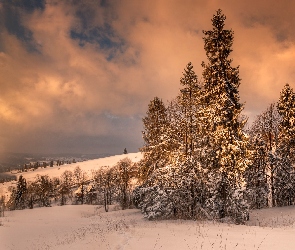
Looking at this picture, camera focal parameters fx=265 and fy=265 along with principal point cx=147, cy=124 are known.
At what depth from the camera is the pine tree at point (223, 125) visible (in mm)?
18703

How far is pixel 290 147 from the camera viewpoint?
3011 centimetres

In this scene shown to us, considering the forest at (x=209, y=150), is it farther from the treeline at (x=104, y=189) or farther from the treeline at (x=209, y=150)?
the treeline at (x=104, y=189)

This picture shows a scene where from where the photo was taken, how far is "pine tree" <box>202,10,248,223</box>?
18703mm

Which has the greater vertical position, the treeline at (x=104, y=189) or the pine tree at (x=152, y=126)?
the pine tree at (x=152, y=126)

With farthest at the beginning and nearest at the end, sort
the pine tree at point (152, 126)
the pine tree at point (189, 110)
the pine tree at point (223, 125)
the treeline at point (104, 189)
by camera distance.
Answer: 1. the treeline at point (104, 189)
2. the pine tree at point (152, 126)
3. the pine tree at point (189, 110)
4. the pine tree at point (223, 125)

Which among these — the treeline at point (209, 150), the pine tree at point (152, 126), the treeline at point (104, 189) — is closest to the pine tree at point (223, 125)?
the treeline at point (209, 150)

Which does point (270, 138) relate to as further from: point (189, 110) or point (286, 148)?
point (189, 110)

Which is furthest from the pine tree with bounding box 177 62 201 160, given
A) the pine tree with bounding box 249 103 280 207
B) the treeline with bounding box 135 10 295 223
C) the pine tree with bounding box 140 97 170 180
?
the pine tree with bounding box 249 103 280 207

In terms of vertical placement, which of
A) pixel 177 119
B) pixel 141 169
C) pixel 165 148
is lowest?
pixel 141 169

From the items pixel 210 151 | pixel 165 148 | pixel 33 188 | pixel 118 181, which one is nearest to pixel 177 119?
pixel 165 148

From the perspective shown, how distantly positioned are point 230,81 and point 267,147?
1701cm

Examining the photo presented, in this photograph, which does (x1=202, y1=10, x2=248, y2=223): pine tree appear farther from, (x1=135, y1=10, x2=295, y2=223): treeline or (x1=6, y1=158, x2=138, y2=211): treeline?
(x1=6, y1=158, x2=138, y2=211): treeline

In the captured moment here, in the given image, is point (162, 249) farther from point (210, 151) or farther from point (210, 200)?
point (210, 151)

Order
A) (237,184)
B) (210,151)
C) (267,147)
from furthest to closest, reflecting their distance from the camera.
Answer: (267,147)
(210,151)
(237,184)
